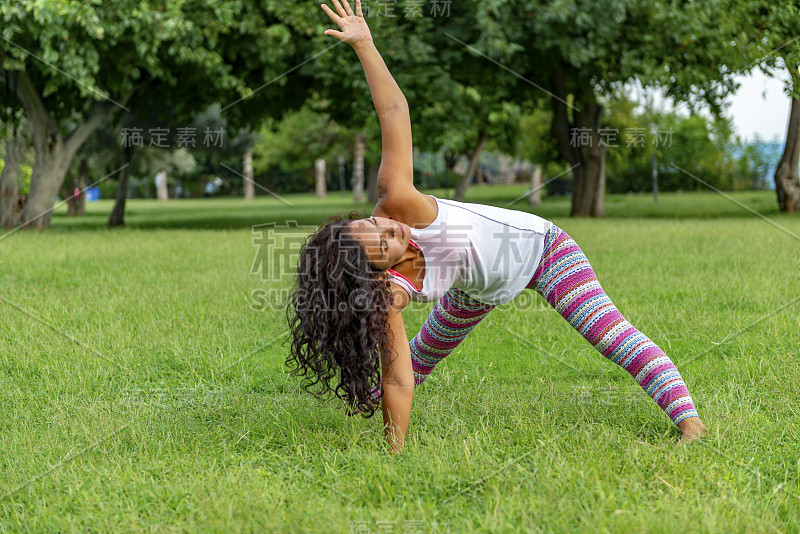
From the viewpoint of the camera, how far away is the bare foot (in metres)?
3.07

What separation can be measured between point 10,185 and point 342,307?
1606 centimetres

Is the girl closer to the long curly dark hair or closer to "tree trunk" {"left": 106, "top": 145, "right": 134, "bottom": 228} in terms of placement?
the long curly dark hair

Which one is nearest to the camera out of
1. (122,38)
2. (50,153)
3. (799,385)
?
(799,385)

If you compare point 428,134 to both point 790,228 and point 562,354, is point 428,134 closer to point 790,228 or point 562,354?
point 790,228

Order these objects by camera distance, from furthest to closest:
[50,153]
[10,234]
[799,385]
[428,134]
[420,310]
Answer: [428,134] < [50,153] < [10,234] < [420,310] < [799,385]

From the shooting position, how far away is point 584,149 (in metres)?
19.0

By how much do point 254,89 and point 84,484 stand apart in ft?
47.5

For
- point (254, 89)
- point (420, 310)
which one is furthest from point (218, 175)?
point (420, 310)

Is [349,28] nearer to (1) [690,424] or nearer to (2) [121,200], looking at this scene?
(1) [690,424]

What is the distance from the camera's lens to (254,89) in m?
16.4

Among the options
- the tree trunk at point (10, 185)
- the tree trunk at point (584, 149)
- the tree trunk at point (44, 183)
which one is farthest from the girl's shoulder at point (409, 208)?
the tree trunk at point (584, 149)

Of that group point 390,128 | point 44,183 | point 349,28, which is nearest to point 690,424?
point 390,128

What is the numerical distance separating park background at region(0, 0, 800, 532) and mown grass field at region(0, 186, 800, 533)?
0.01 meters

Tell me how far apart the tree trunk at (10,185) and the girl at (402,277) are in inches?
594
